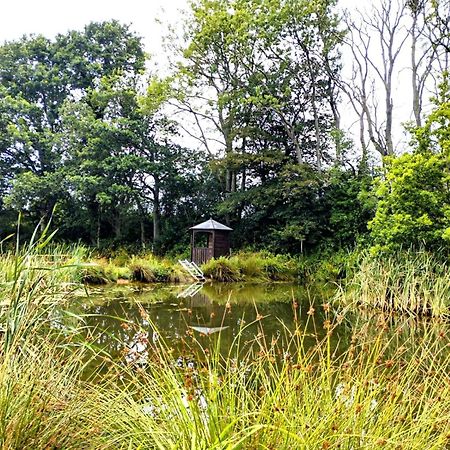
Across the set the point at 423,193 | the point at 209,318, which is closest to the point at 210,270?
the point at 209,318

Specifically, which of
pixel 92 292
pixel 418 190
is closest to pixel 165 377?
pixel 418 190

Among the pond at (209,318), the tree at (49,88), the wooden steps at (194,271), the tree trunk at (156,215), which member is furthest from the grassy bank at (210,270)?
the tree at (49,88)

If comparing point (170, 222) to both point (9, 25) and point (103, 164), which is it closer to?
point (103, 164)

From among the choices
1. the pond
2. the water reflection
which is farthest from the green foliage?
the water reflection

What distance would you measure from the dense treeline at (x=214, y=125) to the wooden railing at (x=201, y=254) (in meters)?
2.01

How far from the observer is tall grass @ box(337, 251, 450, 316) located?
5988 mm

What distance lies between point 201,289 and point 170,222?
8296mm

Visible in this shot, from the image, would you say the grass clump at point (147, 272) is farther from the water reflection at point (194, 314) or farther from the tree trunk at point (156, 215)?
the tree trunk at point (156, 215)

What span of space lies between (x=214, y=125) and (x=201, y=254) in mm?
Answer: 6956

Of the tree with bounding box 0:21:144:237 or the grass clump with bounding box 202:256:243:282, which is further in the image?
the tree with bounding box 0:21:144:237

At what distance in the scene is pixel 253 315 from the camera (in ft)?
21.2

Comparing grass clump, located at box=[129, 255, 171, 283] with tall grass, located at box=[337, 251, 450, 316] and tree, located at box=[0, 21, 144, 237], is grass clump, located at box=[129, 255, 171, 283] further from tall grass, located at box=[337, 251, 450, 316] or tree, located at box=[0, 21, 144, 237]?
tree, located at box=[0, 21, 144, 237]

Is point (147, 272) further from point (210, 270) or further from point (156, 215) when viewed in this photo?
point (156, 215)

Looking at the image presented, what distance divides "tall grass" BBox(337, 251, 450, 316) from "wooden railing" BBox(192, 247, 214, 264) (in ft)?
25.4
